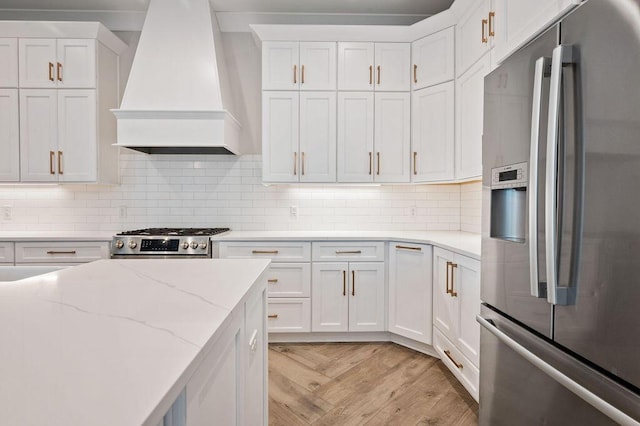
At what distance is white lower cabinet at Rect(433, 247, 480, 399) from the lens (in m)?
2.07

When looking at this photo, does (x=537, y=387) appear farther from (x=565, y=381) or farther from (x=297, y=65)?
(x=297, y=65)

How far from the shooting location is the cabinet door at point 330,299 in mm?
3004

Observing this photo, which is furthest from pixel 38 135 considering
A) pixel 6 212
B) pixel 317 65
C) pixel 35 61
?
pixel 317 65

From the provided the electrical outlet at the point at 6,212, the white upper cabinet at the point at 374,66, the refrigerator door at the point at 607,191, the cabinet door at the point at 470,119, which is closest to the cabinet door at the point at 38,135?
the electrical outlet at the point at 6,212

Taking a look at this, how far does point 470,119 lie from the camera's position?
2648 mm

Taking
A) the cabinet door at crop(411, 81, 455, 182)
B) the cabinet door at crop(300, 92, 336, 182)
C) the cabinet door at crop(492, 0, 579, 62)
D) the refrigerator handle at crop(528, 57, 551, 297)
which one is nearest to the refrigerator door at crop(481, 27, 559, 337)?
the refrigerator handle at crop(528, 57, 551, 297)

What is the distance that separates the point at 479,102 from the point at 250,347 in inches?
88.0

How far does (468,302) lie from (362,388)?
0.87 m

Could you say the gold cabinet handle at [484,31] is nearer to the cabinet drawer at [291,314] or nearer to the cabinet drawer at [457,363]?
the cabinet drawer at [457,363]

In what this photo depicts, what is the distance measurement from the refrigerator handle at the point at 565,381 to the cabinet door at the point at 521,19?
3.65ft

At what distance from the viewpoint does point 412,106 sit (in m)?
3.22

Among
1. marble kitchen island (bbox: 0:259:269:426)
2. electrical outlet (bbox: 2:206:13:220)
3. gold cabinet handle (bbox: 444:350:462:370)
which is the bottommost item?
gold cabinet handle (bbox: 444:350:462:370)

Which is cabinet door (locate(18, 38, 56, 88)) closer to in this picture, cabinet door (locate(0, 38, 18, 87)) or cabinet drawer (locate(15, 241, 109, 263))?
cabinet door (locate(0, 38, 18, 87))

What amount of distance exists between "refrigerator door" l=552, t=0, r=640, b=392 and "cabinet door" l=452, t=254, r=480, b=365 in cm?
105
